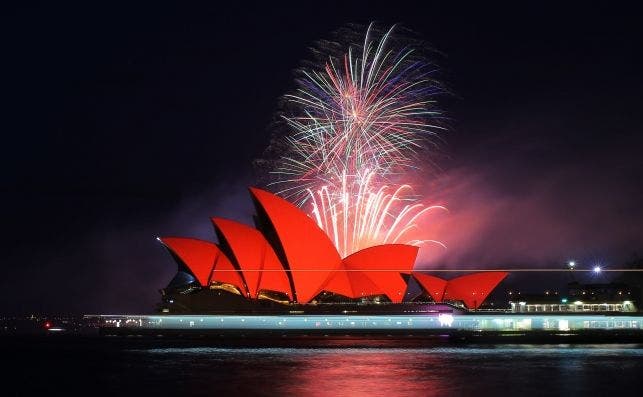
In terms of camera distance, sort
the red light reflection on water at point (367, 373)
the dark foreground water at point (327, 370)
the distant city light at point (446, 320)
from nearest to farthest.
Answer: the red light reflection on water at point (367, 373) < the dark foreground water at point (327, 370) < the distant city light at point (446, 320)

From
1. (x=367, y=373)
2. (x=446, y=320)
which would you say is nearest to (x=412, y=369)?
(x=367, y=373)

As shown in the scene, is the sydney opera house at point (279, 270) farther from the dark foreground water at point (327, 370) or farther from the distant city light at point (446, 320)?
the dark foreground water at point (327, 370)

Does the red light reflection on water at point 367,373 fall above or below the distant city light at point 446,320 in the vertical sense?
below

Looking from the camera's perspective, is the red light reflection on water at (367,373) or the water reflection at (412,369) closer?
the red light reflection on water at (367,373)

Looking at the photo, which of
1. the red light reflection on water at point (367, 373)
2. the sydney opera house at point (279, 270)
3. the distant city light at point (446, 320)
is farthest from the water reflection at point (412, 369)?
the sydney opera house at point (279, 270)

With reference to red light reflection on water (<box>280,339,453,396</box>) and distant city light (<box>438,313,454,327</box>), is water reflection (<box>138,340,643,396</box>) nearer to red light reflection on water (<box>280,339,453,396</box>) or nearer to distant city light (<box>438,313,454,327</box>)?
red light reflection on water (<box>280,339,453,396</box>)

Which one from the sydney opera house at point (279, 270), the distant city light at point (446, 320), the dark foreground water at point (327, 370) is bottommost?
the dark foreground water at point (327, 370)
